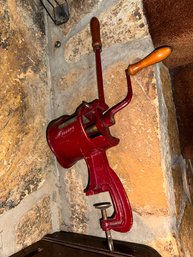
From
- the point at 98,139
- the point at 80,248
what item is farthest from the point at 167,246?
the point at 98,139

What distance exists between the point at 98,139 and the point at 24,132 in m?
0.24

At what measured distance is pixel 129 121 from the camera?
743 millimetres

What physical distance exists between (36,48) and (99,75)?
0.25 m

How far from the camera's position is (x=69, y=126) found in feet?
2.35

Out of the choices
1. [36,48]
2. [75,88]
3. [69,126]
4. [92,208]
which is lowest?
[92,208]

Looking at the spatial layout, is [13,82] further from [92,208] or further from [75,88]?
[92,208]

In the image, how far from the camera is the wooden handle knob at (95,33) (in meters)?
0.75

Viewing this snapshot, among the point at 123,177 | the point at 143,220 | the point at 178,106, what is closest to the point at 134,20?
the point at 178,106

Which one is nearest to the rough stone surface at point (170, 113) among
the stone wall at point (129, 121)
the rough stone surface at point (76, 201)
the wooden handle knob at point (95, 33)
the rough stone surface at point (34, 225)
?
the stone wall at point (129, 121)

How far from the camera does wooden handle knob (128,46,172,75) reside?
0.65 m

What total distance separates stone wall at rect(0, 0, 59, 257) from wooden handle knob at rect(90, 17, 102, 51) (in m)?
0.20

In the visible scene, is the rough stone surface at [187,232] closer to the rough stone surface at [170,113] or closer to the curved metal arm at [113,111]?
the rough stone surface at [170,113]

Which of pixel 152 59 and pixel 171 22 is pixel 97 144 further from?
pixel 171 22

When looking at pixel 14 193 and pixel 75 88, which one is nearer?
pixel 14 193
